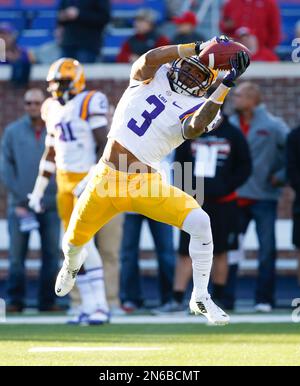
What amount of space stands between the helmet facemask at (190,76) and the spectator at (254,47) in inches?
193

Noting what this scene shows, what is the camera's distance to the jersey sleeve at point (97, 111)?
9703 millimetres

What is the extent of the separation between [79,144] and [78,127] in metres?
0.14

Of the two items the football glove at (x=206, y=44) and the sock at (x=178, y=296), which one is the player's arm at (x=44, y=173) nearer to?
the sock at (x=178, y=296)

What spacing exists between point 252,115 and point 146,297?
7.60 ft

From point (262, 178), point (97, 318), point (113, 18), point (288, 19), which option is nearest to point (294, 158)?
point (262, 178)

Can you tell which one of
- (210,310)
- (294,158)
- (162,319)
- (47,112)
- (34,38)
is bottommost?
(162,319)

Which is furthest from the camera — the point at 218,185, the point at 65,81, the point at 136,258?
the point at 136,258

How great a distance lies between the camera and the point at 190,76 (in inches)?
304

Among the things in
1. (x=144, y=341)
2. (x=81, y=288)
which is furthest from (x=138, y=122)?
(x=81, y=288)

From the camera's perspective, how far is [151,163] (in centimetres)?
790

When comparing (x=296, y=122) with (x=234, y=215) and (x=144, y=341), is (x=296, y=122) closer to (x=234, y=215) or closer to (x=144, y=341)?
(x=234, y=215)

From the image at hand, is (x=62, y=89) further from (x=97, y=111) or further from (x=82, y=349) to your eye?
(x=82, y=349)

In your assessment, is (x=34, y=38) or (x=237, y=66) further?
(x=34, y=38)
